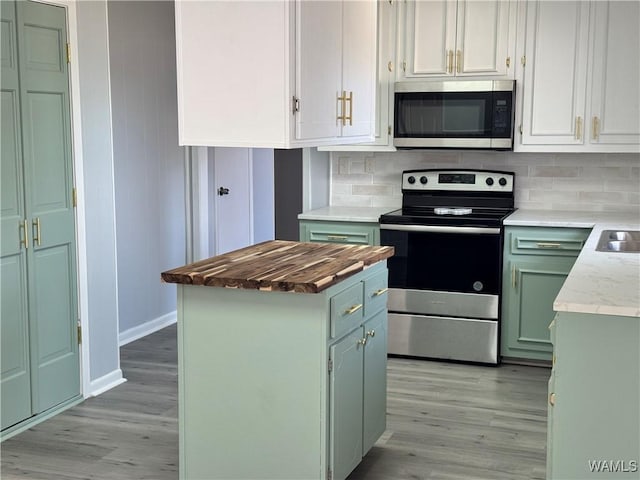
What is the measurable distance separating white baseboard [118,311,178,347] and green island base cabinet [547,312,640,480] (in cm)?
332

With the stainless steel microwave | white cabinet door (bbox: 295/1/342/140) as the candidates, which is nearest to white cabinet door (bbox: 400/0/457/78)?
the stainless steel microwave

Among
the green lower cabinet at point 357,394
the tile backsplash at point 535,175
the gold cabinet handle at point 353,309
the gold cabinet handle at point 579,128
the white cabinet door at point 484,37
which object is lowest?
the green lower cabinet at point 357,394

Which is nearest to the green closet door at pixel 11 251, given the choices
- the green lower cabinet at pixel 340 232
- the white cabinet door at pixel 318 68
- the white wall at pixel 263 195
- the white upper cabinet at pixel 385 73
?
the white cabinet door at pixel 318 68

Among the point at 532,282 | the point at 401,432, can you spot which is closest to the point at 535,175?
the point at 532,282

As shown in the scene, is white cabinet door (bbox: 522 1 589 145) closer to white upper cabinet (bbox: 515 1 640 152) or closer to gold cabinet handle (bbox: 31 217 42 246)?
white upper cabinet (bbox: 515 1 640 152)

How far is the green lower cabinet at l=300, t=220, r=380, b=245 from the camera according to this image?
488 centimetres

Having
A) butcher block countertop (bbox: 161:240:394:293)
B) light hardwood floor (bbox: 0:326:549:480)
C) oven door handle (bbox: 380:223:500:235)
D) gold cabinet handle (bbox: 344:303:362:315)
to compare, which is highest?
butcher block countertop (bbox: 161:240:394:293)

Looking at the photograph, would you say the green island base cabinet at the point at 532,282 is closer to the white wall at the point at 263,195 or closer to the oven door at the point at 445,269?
the oven door at the point at 445,269

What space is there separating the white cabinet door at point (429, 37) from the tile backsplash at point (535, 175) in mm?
602

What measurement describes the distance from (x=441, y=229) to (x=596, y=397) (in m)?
2.27

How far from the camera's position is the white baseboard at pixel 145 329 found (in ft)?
17.1

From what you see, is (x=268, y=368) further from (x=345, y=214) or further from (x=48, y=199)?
(x=345, y=214)

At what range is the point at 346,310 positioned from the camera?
115 inches

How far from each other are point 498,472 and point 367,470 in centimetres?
53
